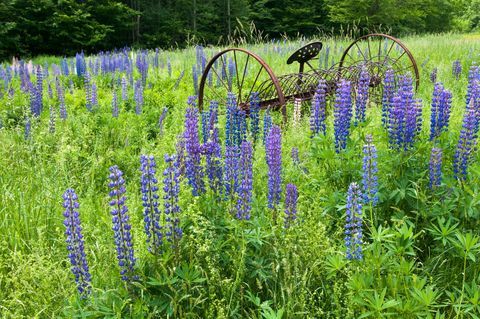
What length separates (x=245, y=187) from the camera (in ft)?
8.11

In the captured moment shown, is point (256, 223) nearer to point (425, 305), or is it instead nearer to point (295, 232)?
point (295, 232)

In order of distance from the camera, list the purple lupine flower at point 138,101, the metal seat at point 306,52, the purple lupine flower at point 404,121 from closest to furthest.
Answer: the purple lupine flower at point 404,121
the purple lupine flower at point 138,101
the metal seat at point 306,52

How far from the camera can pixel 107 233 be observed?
9.12 ft

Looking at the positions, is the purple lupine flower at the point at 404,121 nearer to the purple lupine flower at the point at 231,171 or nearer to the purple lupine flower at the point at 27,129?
the purple lupine flower at the point at 231,171

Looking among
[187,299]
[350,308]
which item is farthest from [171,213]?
[350,308]

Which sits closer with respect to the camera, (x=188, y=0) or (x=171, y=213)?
(x=171, y=213)

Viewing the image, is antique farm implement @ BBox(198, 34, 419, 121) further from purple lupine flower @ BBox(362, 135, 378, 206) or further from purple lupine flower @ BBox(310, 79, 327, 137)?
purple lupine flower @ BBox(362, 135, 378, 206)

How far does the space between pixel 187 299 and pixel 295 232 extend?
65 cm

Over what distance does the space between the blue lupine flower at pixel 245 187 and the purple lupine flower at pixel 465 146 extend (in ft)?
4.03

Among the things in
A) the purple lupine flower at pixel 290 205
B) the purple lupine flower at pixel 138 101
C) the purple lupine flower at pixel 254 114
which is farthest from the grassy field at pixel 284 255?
the purple lupine flower at pixel 138 101

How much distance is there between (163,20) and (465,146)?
25.0m

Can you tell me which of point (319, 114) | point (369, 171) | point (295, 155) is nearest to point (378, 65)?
point (319, 114)

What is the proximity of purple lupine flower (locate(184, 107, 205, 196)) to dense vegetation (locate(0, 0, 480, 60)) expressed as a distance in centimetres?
972

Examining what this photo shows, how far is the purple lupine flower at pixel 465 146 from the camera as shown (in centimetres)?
275
